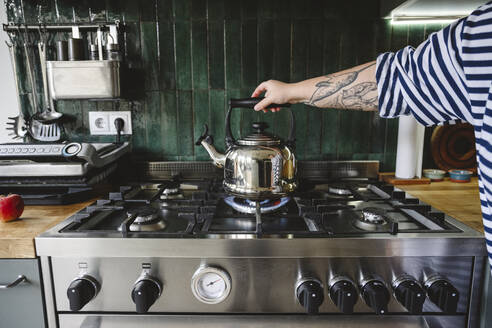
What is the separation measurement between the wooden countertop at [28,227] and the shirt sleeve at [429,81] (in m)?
0.88

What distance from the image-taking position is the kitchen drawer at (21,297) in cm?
77

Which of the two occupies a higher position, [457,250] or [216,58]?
[216,58]

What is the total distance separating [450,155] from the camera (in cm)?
135

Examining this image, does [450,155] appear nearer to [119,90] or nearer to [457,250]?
[457,250]

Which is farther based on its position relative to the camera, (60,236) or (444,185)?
(444,185)

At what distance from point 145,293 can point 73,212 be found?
0.41 metres

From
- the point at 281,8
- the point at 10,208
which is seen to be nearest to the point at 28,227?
the point at 10,208

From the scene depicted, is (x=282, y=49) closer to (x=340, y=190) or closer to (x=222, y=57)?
(x=222, y=57)

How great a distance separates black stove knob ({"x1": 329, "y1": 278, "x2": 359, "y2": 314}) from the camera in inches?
26.8

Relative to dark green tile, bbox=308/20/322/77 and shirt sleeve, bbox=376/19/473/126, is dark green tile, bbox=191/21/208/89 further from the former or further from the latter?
shirt sleeve, bbox=376/19/473/126

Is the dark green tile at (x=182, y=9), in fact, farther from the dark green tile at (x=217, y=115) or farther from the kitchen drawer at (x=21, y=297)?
the kitchen drawer at (x=21, y=297)

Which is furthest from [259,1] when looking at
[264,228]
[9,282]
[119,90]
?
[9,282]

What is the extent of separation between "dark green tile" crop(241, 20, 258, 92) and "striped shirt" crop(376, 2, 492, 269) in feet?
2.16

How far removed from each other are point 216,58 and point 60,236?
2.90 ft
